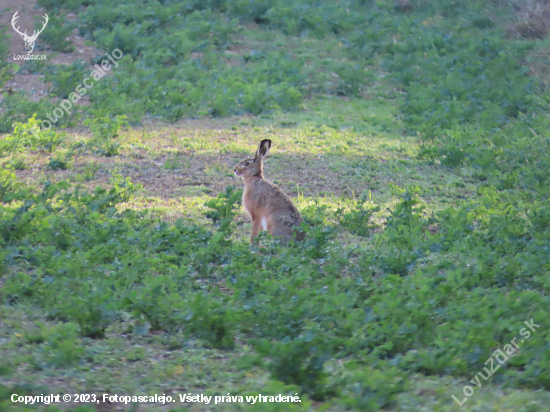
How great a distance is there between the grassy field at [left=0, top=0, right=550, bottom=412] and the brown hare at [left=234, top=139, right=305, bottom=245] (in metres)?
0.24

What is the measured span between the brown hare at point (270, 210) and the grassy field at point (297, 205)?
9.4 inches

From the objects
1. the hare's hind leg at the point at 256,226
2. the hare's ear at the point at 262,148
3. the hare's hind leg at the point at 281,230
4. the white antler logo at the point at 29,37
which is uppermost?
the white antler logo at the point at 29,37

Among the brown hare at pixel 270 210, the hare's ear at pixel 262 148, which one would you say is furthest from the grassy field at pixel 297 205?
the hare's ear at pixel 262 148

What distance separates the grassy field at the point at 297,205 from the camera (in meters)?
5.04

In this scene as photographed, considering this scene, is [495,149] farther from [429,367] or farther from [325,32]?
[325,32]

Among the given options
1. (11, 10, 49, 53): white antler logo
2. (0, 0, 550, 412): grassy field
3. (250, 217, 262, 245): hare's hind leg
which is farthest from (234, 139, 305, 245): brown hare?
(11, 10, 49, 53): white antler logo

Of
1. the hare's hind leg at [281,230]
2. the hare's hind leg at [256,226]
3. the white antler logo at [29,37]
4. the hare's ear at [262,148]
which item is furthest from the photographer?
the white antler logo at [29,37]

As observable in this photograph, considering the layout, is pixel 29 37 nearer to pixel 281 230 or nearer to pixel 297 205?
pixel 297 205

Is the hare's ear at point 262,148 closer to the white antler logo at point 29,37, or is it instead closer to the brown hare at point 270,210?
the brown hare at point 270,210

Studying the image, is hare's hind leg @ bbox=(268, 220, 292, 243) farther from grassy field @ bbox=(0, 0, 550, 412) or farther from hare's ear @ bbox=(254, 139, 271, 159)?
hare's ear @ bbox=(254, 139, 271, 159)

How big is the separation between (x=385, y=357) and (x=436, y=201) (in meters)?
5.00

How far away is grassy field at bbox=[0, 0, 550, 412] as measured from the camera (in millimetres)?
5043

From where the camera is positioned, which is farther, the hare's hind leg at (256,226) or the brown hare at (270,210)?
the hare's hind leg at (256,226)

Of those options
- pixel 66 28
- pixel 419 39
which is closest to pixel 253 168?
pixel 66 28
